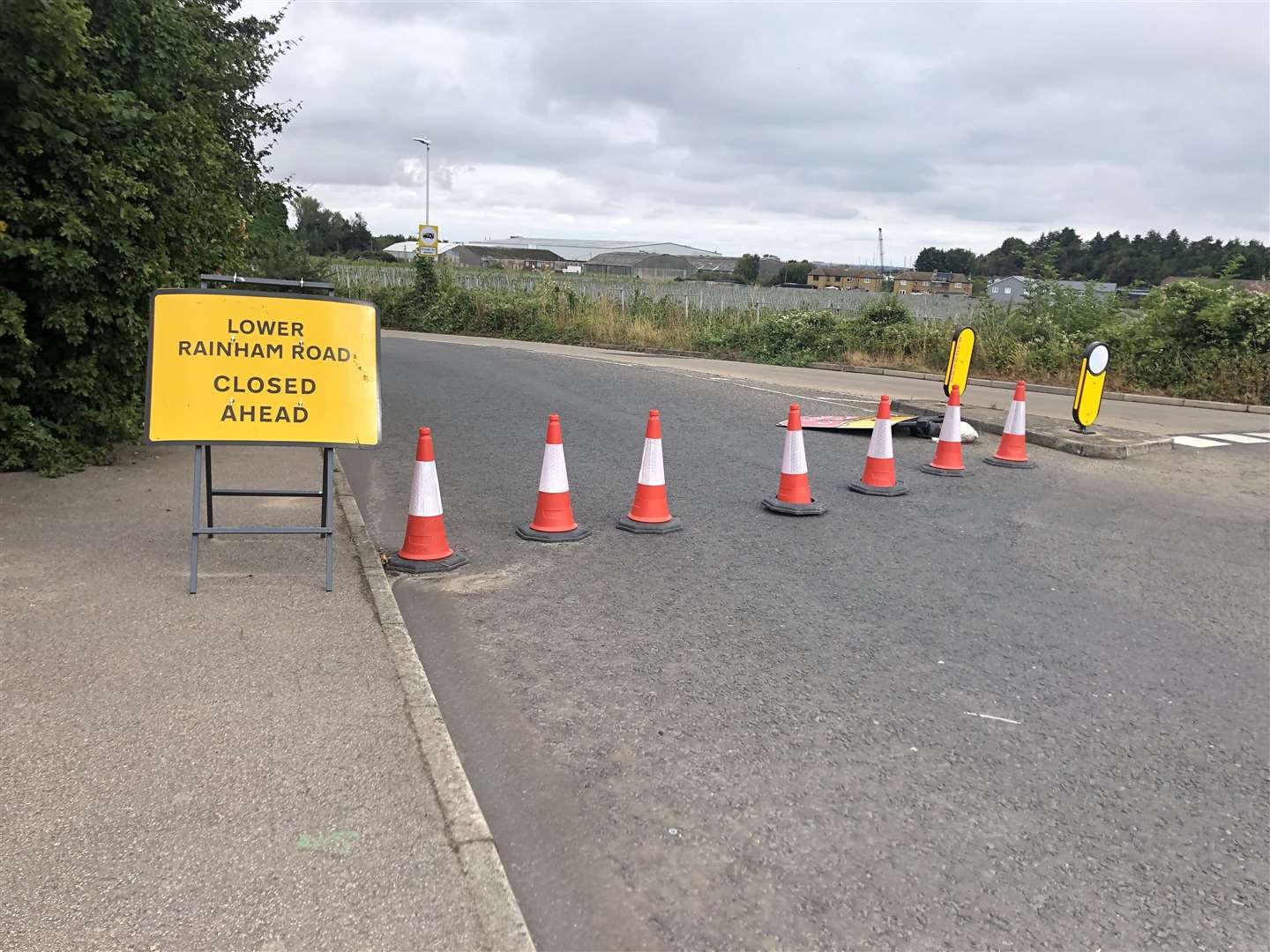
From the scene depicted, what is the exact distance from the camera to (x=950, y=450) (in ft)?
31.0

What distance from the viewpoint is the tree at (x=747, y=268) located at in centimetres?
8519

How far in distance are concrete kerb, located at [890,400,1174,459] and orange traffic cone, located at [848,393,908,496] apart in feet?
11.8

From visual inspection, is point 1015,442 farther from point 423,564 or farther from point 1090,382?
point 423,564

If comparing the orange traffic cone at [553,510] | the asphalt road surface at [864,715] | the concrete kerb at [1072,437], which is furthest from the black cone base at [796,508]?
the concrete kerb at [1072,437]

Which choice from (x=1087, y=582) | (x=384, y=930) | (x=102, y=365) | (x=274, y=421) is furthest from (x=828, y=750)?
(x=102, y=365)

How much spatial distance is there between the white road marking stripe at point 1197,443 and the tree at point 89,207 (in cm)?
1108

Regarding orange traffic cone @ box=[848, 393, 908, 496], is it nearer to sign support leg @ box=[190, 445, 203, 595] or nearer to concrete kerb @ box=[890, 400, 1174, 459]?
concrete kerb @ box=[890, 400, 1174, 459]

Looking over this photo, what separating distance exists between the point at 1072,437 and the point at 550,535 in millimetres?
7261

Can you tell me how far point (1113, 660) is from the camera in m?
4.79

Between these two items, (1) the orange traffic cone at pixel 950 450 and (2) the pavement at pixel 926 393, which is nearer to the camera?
(1) the orange traffic cone at pixel 950 450

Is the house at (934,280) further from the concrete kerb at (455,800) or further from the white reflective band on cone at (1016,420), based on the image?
the concrete kerb at (455,800)

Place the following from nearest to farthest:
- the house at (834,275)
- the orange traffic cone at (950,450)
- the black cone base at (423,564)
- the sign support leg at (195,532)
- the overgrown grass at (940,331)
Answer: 1. the sign support leg at (195,532)
2. the black cone base at (423,564)
3. the orange traffic cone at (950,450)
4. the overgrown grass at (940,331)
5. the house at (834,275)

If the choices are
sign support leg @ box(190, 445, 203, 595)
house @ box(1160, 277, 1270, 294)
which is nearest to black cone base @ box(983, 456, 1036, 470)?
sign support leg @ box(190, 445, 203, 595)

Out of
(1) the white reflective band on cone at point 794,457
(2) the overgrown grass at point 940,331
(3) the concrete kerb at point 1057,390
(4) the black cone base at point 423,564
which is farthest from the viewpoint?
(2) the overgrown grass at point 940,331
